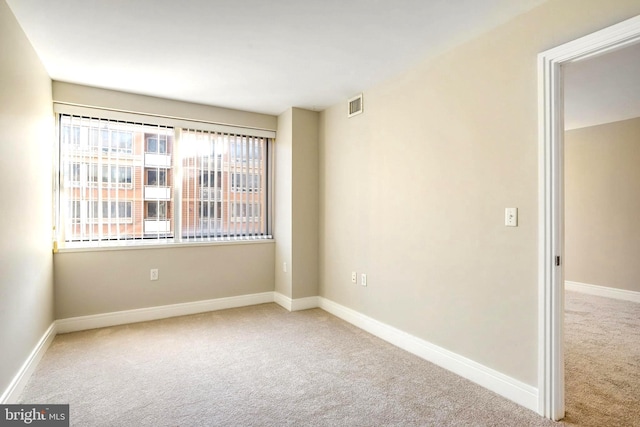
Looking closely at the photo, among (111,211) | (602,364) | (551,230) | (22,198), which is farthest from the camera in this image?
(111,211)

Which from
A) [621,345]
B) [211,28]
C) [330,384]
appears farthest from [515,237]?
[211,28]

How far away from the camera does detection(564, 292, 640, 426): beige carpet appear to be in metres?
2.01

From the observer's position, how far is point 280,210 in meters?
4.35

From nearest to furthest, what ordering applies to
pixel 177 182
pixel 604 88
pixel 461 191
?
pixel 461 191
pixel 604 88
pixel 177 182

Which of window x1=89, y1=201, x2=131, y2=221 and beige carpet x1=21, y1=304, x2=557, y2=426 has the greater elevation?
window x1=89, y1=201, x2=131, y2=221

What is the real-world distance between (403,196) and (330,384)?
1.63 m

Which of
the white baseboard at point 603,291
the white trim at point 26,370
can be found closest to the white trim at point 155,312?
the white trim at point 26,370

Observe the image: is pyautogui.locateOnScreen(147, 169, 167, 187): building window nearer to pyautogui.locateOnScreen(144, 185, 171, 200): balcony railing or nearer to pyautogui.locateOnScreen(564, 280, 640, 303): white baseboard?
pyautogui.locateOnScreen(144, 185, 171, 200): balcony railing

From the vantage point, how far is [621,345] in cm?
303

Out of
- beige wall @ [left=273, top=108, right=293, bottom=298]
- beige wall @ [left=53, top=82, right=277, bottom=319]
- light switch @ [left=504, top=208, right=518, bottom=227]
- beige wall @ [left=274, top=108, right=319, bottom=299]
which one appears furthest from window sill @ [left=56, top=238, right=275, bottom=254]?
light switch @ [left=504, top=208, right=518, bottom=227]

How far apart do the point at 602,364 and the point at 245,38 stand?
3649 mm

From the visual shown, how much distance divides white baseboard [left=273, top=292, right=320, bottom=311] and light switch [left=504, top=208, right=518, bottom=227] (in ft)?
8.38

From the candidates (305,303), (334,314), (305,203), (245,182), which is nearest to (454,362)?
(334,314)

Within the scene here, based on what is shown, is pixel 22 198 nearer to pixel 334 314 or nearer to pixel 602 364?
pixel 334 314
